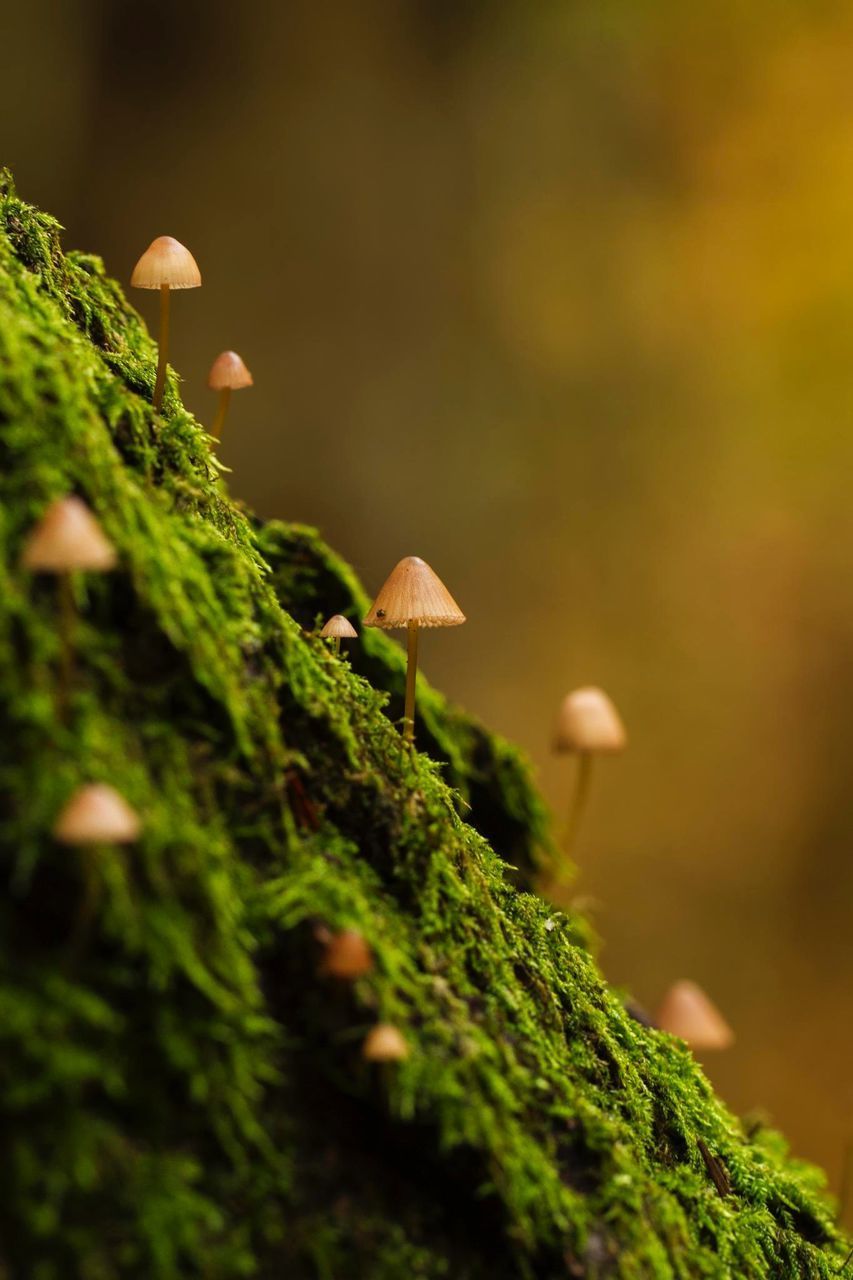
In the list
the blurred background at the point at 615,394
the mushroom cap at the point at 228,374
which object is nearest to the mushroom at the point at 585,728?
the mushroom cap at the point at 228,374

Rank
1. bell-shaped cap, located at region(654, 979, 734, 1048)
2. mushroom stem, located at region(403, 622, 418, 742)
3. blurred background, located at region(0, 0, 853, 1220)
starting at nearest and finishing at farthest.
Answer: mushroom stem, located at region(403, 622, 418, 742), bell-shaped cap, located at region(654, 979, 734, 1048), blurred background, located at region(0, 0, 853, 1220)

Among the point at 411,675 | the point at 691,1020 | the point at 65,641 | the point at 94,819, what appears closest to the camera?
the point at 94,819

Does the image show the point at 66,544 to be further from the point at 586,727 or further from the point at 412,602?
the point at 586,727

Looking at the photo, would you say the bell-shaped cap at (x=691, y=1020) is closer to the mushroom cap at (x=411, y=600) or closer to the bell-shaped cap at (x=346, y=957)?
the mushroom cap at (x=411, y=600)

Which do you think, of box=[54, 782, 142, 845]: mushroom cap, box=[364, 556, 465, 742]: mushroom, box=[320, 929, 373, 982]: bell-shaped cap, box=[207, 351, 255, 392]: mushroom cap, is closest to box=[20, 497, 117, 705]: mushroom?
box=[54, 782, 142, 845]: mushroom cap

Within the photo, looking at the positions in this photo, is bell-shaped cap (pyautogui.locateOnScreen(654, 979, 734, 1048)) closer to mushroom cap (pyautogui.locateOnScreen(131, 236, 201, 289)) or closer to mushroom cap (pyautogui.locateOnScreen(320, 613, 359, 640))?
mushroom cap (pyautogui.locateOnScreen(320, 613, 359, 640))

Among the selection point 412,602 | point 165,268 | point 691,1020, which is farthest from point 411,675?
point 691,1020

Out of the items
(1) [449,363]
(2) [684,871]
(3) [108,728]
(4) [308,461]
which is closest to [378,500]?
(4) [308,461]
